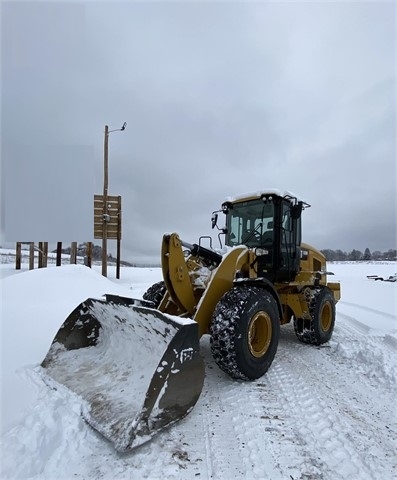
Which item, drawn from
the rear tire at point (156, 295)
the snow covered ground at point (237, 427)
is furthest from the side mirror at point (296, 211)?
the rear tire at point (156, 295)

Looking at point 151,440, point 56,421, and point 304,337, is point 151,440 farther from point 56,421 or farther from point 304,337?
point 304,337

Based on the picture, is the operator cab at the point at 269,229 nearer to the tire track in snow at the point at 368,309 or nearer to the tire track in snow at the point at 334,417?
the tire track in snow at the point at 334,417

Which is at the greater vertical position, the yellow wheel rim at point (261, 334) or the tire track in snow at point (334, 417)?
the yellow wheel rim at point (261, 334)

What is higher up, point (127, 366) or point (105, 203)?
point (105, 203)

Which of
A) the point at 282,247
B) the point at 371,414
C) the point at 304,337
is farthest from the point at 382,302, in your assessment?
the point at 371,414

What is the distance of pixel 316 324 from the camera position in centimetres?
557

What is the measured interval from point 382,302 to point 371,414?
8950 millimetres

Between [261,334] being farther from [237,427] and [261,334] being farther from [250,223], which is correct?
[250,223]

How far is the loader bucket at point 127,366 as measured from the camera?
8.77 feet

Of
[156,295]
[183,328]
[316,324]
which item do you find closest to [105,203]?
[156,295]

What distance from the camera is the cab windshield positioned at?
5.42m

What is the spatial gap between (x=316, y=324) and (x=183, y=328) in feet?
11.4

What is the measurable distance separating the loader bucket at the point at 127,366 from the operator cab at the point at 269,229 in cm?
216

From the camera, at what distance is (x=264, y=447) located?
260 cm
